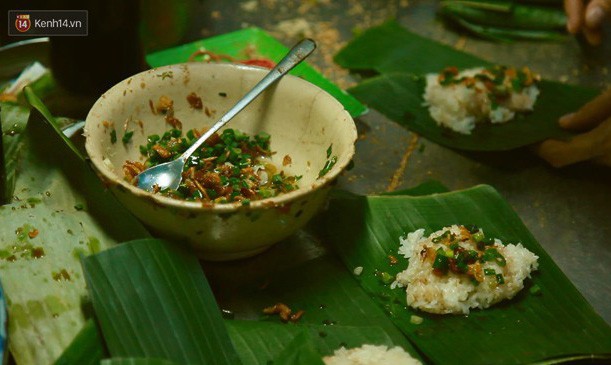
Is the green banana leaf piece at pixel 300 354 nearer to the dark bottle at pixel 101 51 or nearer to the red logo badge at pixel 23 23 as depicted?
the dark bottle at pixel 101 51

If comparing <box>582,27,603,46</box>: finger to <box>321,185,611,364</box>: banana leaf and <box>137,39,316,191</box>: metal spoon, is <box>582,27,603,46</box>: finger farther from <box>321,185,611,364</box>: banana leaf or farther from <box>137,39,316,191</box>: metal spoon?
<box>137,39,316,191</box>: metal spoon

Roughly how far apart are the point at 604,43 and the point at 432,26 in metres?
0.90

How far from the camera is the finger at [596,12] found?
9.84 ft

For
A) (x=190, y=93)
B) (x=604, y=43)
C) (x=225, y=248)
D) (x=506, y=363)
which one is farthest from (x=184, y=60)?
(x=604, y=43)

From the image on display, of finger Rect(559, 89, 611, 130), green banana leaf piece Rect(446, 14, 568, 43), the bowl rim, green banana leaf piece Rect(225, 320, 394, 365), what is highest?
the bowl rim

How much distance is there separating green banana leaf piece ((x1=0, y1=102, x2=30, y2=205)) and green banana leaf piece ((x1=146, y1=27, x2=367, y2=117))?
0.75 m

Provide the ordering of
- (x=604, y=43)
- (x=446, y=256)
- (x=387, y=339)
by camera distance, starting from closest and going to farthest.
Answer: (x=387, y=339) → (x=446, y=256) → (x=604, y=43)

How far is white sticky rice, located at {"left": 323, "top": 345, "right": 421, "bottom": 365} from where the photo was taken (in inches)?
63.6

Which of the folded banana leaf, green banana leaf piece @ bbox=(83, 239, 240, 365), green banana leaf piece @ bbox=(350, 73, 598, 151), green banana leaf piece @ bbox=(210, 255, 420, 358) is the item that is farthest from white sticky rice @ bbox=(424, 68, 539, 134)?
green banana leaf piece @ bbox=(83, 239, 240, 365)

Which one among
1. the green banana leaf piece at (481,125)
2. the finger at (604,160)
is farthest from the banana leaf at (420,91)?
the finger at (604,160)

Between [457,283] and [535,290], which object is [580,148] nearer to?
[535,290]

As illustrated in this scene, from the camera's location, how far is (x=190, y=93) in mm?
2129

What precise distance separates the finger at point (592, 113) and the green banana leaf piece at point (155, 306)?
166 centimetres

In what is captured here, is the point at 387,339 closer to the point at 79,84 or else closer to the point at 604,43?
the point at 79,84
